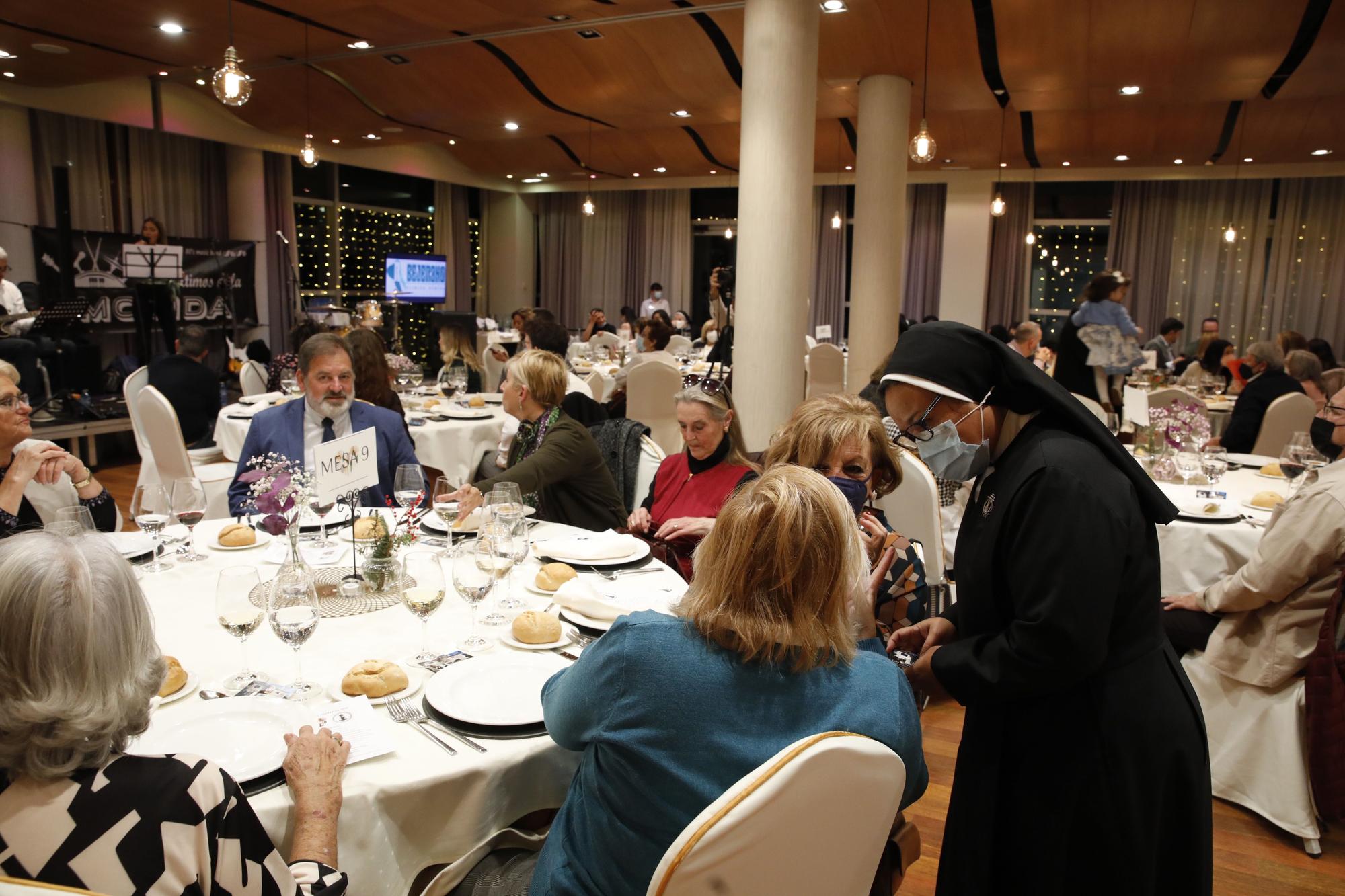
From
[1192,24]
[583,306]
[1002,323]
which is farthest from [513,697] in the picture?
[583,306]

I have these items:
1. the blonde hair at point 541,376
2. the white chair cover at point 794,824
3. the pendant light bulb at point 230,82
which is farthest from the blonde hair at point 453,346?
the white chair cover at point 794,824

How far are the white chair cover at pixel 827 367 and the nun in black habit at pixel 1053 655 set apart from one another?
7794 mm

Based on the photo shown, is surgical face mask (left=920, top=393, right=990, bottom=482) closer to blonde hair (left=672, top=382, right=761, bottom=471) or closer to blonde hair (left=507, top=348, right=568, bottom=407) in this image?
blonde hair (left=672, top=382, right=761, bottom=471)

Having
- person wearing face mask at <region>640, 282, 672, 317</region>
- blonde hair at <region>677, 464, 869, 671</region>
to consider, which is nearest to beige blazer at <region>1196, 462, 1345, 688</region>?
blonde hair at <region>677, 464, 869, 671</region>

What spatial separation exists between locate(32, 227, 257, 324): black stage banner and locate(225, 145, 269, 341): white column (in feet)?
0.88

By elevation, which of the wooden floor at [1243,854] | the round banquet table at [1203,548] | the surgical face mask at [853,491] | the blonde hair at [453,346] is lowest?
the wooden floor at [1243,854]

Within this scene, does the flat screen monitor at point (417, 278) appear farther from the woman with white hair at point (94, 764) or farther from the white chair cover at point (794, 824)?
the white chair cover at point (794, 824)

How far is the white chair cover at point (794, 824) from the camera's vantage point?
3.49 feet

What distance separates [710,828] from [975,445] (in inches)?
37.9

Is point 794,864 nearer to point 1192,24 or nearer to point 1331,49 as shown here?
point 1192,24

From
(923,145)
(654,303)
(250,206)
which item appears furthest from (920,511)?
(654,303)

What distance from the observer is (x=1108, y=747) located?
1.61m

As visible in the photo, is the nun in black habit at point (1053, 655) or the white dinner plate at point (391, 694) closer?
the nun in black habit at point (1053, 655)

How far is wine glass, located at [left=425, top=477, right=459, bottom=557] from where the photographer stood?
243 cm
